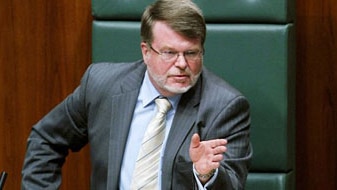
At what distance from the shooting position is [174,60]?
7.02ft

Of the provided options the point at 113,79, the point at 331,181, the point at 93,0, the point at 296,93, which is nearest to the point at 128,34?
the point at 93,0

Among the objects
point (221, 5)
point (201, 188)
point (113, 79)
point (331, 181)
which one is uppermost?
point (221, 5)

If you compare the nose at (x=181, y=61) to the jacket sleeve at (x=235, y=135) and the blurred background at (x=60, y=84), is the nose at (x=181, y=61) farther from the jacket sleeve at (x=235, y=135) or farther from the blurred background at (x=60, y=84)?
the blurred background at (x=60, y=84)

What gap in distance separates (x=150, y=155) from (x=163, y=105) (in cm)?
13

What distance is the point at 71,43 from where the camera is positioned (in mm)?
2736

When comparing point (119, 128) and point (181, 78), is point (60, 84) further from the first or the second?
point (181, 78)

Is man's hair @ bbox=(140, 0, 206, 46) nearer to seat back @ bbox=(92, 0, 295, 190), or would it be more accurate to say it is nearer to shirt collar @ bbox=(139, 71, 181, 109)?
shirt collar @ bbox=(139, 71, 181, 109)

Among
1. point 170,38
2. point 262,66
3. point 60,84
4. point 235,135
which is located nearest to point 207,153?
point 235,135

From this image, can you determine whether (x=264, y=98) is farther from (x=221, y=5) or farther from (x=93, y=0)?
(x=93, y=0)

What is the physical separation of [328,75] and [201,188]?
0.77 m

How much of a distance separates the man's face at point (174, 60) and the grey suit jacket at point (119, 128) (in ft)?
0.23

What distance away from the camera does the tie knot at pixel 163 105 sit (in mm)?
2195

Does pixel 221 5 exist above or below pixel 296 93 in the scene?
above

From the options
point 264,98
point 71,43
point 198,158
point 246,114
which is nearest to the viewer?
point 198,158
